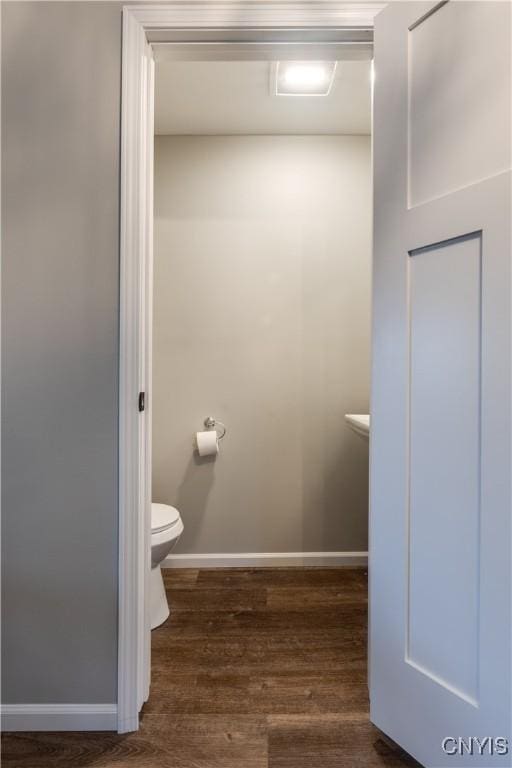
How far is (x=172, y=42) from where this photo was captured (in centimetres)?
119

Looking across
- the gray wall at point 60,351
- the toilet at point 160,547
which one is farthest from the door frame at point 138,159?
the toilet at point 160,547

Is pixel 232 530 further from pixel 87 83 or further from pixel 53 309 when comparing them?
pixel 87 83

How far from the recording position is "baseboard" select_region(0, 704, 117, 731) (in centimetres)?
116

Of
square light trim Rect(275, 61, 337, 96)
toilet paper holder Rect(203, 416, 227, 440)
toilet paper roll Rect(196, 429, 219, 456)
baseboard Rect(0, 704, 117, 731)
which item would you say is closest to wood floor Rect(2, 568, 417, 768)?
baseboard Rect(0, 704, 117, 731)

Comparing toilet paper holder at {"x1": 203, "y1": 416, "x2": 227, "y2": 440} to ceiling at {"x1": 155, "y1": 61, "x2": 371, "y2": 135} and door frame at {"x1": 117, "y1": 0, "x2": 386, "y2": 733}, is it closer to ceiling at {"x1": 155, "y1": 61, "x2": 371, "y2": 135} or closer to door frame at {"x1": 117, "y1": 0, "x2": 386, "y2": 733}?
door frame at {"x1": 117, "y1": 0, "x2": 386, "y2": 733}

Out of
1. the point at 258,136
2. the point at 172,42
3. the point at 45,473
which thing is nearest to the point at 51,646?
the point at 45,473

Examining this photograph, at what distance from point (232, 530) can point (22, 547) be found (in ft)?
4.01

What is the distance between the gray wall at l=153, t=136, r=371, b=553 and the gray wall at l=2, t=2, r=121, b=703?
102 centimetres

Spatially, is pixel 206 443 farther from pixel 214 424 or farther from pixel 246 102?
pixel 246 102

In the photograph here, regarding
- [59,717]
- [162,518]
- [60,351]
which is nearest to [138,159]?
[60,351]

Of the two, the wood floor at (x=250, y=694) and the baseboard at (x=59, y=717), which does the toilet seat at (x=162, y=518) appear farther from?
the baseboard at (x=59, y=717)

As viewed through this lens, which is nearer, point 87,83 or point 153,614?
point 87,83

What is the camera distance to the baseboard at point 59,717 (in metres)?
1.16

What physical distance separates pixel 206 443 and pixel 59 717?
1.20 metres
